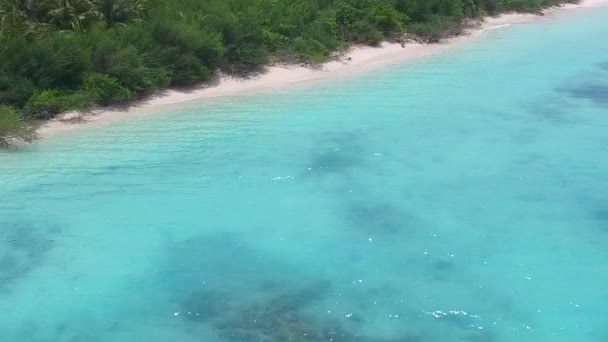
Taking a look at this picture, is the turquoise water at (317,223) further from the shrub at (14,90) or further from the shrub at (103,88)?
the shrub at (14,90)

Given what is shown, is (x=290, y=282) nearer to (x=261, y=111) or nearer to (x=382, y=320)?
(x=382, y=320)

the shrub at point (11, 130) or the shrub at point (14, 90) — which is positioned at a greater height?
the shrub at point (14, 90)

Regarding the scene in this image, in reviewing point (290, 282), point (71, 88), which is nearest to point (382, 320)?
point (290, 282)

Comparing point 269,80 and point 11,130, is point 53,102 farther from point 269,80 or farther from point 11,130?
point 269,80

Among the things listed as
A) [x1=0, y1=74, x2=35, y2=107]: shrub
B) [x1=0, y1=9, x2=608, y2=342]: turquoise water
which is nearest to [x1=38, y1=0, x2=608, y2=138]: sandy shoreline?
[x1=0, y1=9, x2=608, y2=342]: turquoise water

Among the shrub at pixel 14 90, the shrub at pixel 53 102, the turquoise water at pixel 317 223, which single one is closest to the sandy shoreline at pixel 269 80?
the shrub at pixel 53 102

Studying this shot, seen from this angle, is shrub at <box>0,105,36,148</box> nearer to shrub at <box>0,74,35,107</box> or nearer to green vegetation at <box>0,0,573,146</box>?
shrub at <box>0,74,35,107</box>
